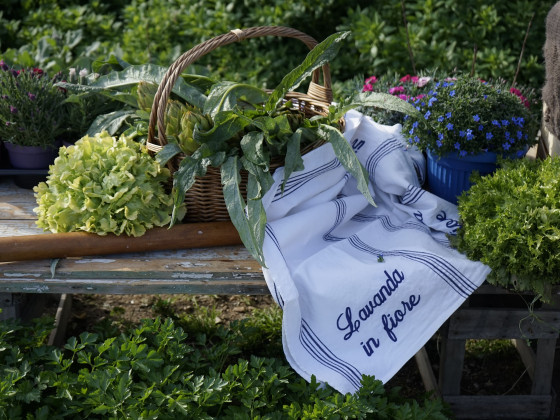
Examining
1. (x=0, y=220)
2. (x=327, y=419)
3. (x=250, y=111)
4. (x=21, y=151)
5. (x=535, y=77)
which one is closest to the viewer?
(x=327, y=419)

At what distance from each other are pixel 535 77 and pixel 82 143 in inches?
120

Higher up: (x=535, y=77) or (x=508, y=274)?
(x=508, y=274)

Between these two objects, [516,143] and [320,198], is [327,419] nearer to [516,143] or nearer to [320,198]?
[320,198]

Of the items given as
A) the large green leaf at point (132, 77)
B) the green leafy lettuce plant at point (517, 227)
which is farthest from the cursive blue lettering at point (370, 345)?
the large green leaf at point (132, 77)

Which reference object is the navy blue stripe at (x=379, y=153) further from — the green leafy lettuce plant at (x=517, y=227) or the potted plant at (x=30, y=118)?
the potted plant at (x=30, y=118)

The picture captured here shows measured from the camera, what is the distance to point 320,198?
8.84 ft

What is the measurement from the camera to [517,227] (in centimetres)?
235

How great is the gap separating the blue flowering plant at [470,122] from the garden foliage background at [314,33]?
1.74m

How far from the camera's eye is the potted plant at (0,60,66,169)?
2992mm

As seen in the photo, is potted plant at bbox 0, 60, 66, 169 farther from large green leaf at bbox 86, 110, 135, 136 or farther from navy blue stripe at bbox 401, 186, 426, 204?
navy blue stripe at bbox 401, 186, 426, 204

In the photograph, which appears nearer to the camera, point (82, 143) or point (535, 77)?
point (82, 143)

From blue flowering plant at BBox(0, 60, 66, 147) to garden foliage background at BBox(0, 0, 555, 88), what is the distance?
124 cm

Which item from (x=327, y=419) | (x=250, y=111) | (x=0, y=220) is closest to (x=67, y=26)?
(x=0, y=220)

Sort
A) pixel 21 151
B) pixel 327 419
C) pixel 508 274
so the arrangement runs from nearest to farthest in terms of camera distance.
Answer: pixel 327 419 → pixel 508 274 → pixel 21 151
